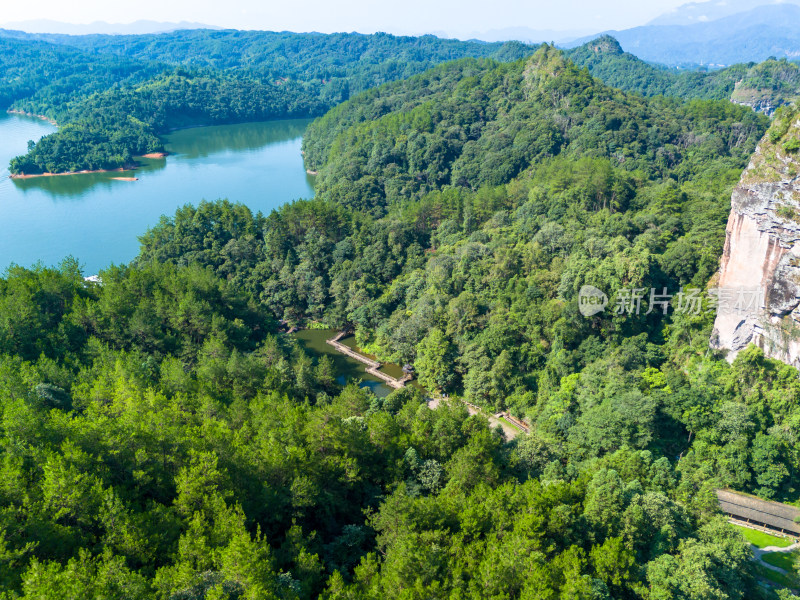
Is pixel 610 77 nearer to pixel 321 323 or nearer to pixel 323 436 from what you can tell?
pixel 321 323

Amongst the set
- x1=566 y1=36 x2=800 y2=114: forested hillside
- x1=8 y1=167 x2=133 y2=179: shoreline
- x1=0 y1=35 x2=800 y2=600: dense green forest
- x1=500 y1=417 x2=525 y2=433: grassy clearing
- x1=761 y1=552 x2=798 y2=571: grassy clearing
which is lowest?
x1=500 y1=417 x2=525 y2=433: grassy clearing

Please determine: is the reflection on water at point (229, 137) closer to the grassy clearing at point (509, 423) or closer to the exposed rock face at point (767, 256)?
the grassy clearing at point (509, 423)

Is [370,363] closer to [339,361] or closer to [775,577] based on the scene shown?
[339,361]

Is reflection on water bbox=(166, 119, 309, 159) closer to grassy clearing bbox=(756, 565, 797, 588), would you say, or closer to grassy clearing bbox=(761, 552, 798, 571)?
grassy clearing bbox=(761, 552, 798, 571)

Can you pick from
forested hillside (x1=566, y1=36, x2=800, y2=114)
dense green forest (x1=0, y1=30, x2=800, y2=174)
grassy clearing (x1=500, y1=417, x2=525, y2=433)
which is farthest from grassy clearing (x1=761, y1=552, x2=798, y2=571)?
forested hillside (x1=566, y1=36, x2=800, y2=114)

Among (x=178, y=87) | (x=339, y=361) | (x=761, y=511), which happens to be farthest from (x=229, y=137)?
(x=761, y=511)

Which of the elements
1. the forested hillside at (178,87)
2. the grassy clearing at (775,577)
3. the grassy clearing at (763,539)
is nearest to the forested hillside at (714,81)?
the forested hillside at (178,87)
